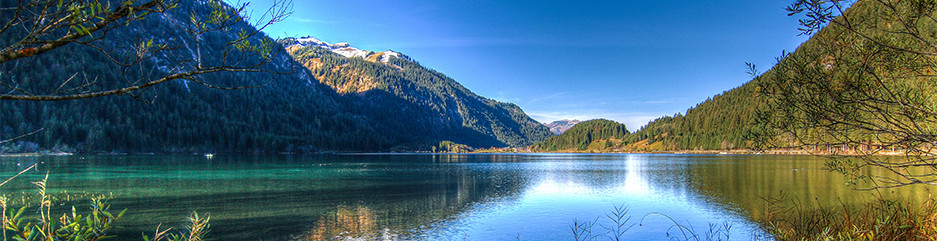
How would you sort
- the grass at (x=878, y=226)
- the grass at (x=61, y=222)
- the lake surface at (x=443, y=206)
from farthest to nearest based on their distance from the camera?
1. the lake surface at (x=443, y=206)
2. the grass at (x=878, y=226)
3. the grass at (x=61, y=222)

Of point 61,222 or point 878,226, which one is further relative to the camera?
point 878,226

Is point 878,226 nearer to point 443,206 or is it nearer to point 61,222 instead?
point 61,222

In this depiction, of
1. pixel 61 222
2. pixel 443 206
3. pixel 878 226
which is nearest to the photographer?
pixel 61 222

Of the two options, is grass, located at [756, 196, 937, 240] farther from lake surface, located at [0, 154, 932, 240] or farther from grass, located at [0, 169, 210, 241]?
grass, located at [0, 169, 210, 241]

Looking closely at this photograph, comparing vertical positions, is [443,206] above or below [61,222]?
below

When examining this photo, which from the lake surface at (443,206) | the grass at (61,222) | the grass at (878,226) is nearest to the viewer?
the grass at (61,222)

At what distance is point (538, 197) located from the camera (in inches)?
1496

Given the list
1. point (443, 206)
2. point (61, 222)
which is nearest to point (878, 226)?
point (61, 222)

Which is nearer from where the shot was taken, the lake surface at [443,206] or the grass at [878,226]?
the grass at [878,226]

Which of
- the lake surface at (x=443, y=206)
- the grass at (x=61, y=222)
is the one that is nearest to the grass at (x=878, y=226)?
the lake surface at (x=443, y=206)

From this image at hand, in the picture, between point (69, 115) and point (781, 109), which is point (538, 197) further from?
point (69, 115)

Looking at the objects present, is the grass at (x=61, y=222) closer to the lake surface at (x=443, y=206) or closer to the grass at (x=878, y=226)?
the lake surface at (x=443, y=206)

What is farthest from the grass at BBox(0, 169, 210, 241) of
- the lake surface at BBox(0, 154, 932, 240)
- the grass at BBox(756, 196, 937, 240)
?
the grass at BBox(756, 196, 937, 240)

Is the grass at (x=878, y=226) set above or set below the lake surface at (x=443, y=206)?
above
